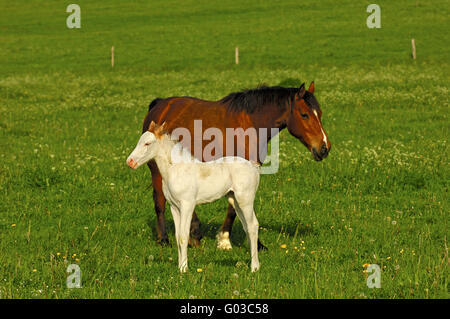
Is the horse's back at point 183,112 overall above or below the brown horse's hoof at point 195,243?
above

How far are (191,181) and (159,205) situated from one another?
278cm

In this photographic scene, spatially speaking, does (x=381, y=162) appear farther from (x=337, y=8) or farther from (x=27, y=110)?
(x=337, y=8)

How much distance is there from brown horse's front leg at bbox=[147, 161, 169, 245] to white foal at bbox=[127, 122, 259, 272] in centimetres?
206

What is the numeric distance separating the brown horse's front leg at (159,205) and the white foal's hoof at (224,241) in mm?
1014

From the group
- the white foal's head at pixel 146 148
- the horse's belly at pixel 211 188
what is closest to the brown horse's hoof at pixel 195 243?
the horse's belly at pixel 211 188

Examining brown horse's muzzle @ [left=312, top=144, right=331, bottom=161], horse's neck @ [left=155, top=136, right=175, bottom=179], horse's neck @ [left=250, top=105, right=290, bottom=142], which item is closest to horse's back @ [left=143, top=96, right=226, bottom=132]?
horse's neck @ [left=250, top=105, right=290, bottom=142]

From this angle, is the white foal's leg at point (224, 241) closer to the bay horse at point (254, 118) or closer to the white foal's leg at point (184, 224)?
the bay horse at point (254, 118)

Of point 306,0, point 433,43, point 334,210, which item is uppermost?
point 306,0

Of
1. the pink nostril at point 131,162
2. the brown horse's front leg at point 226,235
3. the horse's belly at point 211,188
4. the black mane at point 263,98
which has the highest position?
the black mane at point 263,98

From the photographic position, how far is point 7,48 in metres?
59.1

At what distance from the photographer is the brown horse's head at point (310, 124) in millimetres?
9492

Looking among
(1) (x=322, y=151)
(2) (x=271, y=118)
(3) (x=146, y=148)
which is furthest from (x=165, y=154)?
(1) (x=322, y=151)

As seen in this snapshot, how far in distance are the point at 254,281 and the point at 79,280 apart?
2.42 metres

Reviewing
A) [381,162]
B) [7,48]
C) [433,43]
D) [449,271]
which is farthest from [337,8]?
[449,271]
